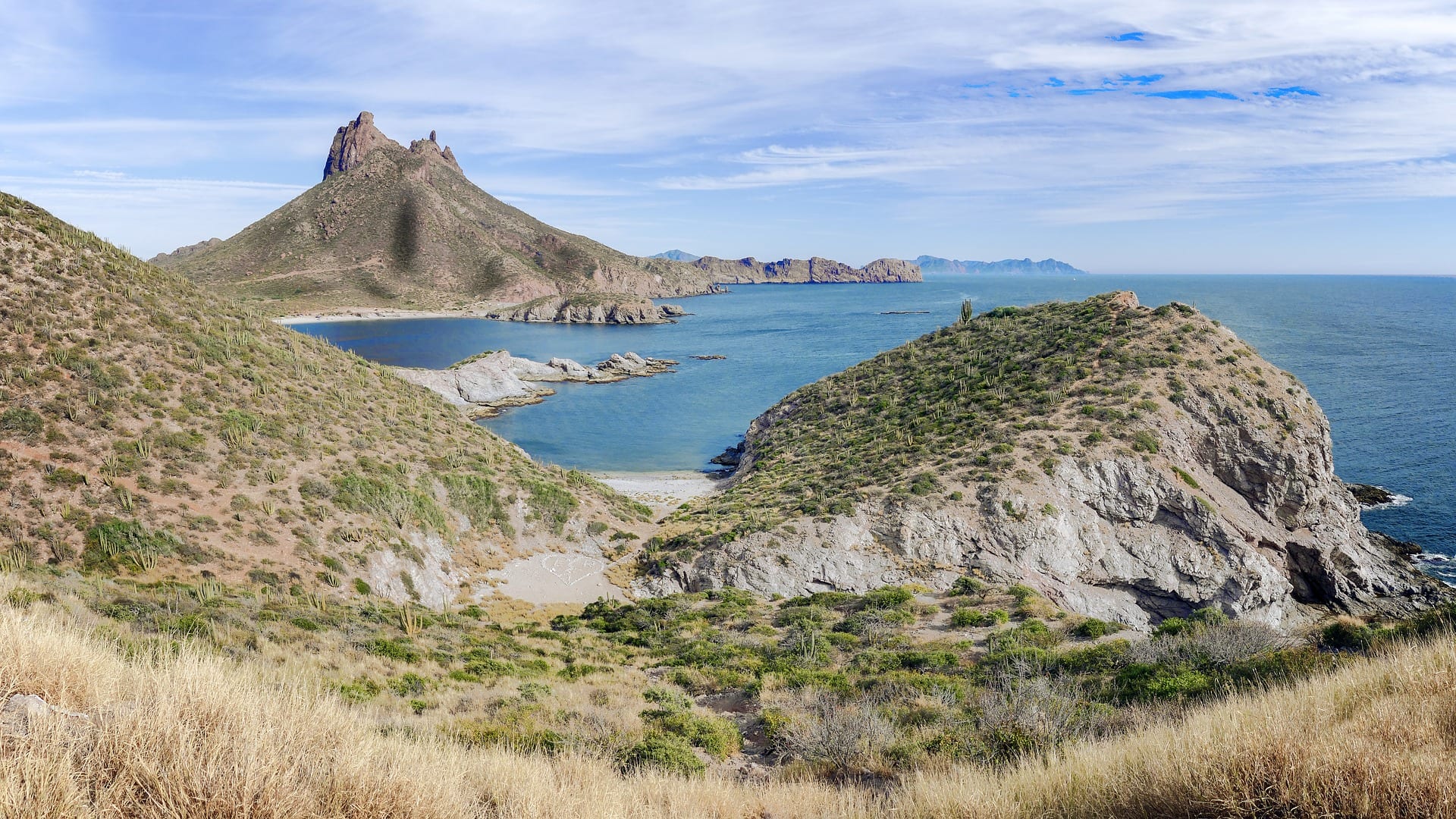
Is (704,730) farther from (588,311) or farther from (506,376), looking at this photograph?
(588,311)

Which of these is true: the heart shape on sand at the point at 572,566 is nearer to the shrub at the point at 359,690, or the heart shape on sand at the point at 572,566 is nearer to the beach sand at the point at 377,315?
the shrub at the point at 359,690

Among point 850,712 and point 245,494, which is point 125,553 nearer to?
point 245,494

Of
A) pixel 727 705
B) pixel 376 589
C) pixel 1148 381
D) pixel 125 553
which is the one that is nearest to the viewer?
pixel 727 705

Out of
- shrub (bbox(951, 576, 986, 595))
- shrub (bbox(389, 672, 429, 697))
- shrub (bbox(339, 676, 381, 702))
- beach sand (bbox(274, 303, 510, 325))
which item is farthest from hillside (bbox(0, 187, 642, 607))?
beach sand (bbox(274, 303, 510, 325))

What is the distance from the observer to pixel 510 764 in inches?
246

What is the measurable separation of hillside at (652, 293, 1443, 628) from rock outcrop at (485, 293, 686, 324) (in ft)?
390

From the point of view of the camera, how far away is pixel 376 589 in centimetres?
1955

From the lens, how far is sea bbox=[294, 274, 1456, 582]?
1636 inches

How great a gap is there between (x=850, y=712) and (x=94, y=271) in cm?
2989

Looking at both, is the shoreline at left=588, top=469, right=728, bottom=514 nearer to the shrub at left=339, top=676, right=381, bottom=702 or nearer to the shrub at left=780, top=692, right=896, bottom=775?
the shrub at left=339, top=676, right=381, bottom=702

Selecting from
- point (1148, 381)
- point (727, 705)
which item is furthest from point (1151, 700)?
point (1148, 381)

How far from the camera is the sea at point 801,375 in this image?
4156cm

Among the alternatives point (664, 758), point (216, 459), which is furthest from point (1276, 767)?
point (216, 459)

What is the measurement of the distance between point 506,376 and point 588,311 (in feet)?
265
